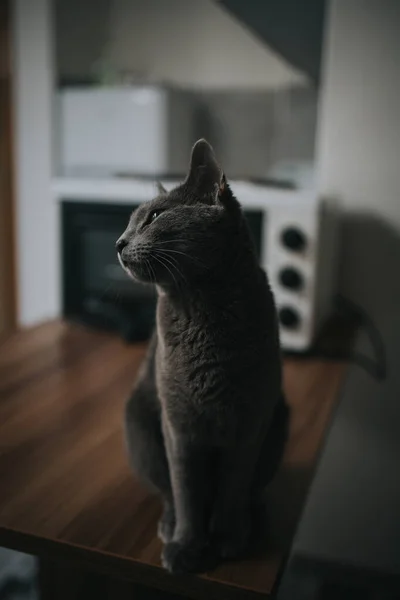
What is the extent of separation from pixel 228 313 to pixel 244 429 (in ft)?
0.38

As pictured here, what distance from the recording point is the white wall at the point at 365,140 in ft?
3.65

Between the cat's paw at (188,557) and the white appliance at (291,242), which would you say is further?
the white appliance at (291,242)

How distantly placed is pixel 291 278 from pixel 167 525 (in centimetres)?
58

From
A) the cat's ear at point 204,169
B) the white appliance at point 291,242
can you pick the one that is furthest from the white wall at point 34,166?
the cat's ear at point 204,169

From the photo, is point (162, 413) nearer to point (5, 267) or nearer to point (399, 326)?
point (399, 326)

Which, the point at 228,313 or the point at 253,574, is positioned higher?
the point at 228,313

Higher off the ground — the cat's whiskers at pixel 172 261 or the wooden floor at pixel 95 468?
the cat's whiskers at pixel 172 261

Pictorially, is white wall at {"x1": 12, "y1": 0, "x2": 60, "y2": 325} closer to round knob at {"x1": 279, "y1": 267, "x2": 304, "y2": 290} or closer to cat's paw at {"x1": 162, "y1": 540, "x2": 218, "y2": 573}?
round knob at {"x1": 279, "y1": 267, "x2": 304, "y2": 290}

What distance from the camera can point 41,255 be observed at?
1.40 meters

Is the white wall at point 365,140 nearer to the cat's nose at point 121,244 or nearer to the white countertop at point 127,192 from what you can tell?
the white countertop at point 127,192

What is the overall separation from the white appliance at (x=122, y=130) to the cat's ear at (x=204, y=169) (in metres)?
0.75

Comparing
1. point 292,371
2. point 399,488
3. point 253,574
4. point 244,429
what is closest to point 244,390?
point 244,429

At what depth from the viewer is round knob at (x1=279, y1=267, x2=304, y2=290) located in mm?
1070

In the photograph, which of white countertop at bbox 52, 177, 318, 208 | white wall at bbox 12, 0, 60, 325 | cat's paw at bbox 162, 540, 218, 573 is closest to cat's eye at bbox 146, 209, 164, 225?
cat's paw at bbox 162, 540, 218, 573
